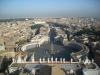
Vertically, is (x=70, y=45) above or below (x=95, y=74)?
below

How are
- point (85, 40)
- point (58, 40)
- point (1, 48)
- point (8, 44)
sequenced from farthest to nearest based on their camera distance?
point (58, 40)
point (85, 40)
point (8, 44)
point (1, 48)

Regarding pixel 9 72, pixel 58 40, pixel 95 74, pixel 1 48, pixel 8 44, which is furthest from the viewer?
pixel 58 40

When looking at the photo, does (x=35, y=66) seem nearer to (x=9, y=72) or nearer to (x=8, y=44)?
(x=9, y=72)

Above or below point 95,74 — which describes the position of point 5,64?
below

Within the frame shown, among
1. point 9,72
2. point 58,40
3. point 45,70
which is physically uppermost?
point 45,70

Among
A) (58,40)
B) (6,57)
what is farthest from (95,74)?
(58,40)

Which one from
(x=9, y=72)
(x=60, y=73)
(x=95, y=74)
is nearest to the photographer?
(x=60, y=73)

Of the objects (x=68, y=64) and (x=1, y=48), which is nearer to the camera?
(x=68, y=64)

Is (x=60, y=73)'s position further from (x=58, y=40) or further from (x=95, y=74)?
(x=58, y=40)

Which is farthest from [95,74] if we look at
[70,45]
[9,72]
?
[70,45]
